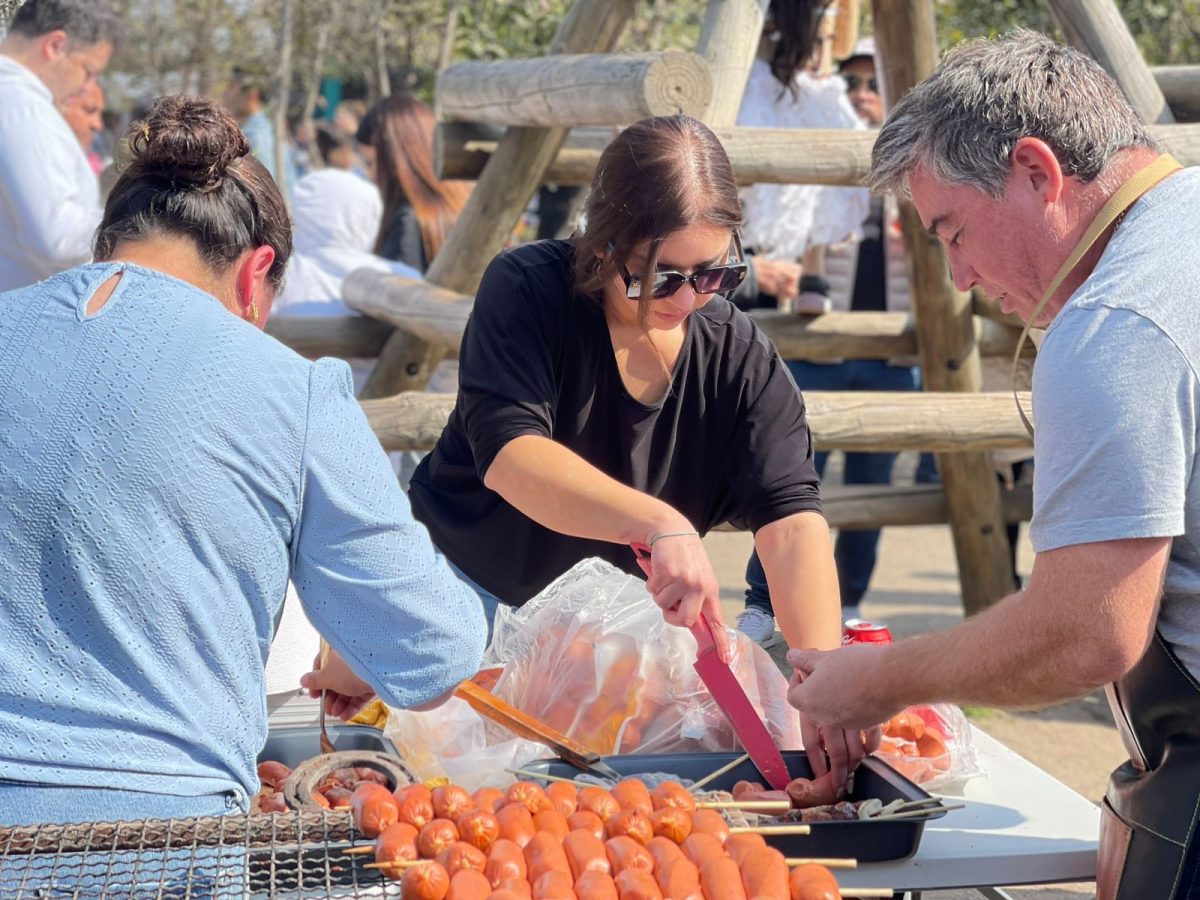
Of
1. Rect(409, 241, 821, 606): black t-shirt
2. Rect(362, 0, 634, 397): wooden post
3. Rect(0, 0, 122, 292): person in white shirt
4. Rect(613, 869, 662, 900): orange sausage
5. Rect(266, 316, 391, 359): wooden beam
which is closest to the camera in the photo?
Rect(613, 869, 662, 900): orange sausage

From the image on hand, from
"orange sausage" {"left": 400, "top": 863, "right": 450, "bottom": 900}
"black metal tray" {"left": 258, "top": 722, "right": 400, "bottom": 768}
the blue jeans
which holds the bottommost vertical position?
the blue jeans

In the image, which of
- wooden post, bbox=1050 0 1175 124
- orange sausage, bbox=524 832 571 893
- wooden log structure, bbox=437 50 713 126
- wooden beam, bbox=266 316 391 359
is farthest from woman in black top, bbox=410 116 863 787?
wooden beam, bbox=266 316 391 359

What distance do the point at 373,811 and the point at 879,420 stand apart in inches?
116

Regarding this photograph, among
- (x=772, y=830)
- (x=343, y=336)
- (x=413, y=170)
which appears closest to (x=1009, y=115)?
(x=772, y=830)

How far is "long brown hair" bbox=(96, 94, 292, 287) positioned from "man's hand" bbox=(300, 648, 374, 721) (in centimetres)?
79

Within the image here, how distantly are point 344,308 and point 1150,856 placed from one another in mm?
4486

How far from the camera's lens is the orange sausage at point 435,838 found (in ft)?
5.87

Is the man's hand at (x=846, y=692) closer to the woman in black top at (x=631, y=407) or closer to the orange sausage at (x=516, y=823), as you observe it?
the woman in black top at (x=631, y=407)

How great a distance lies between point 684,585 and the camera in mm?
2328

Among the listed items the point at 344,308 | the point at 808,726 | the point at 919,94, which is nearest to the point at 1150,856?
the point at 808,726

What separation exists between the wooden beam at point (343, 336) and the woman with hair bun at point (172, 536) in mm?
3681

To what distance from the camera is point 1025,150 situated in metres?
1.90

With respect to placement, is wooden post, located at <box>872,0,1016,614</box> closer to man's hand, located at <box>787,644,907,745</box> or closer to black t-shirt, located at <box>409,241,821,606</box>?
black t-shirt, located at <box>409,241,821,606</box>

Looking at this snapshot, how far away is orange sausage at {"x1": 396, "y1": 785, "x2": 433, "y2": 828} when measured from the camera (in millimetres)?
1865
